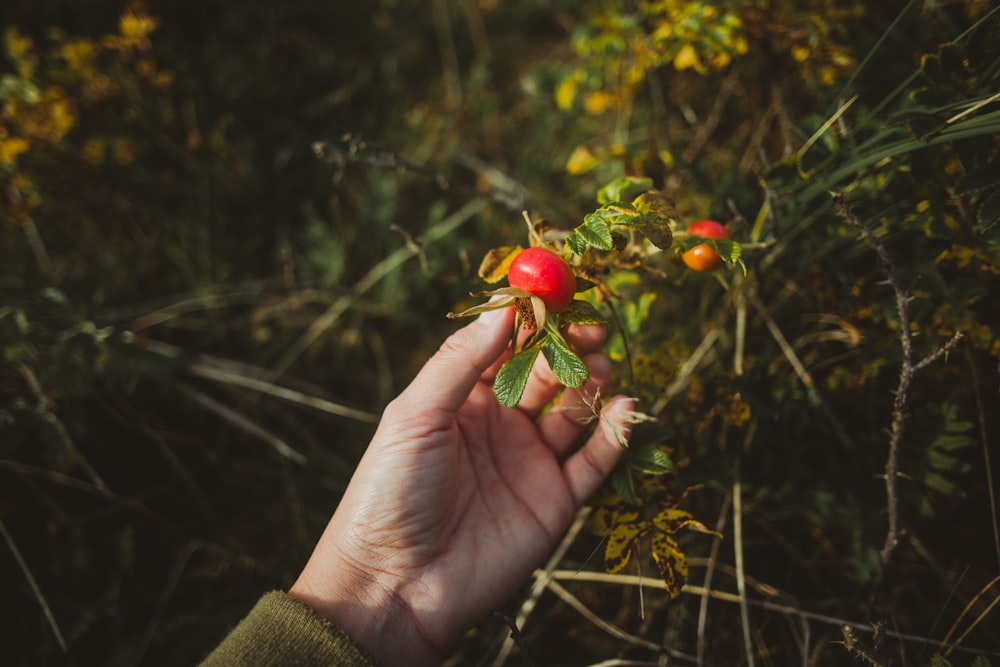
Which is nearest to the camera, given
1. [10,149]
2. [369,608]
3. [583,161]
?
[369,608]

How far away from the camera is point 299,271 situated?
2.47 meters

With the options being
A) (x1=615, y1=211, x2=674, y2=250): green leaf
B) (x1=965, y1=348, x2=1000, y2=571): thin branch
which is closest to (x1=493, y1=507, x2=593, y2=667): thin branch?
(x1=615, y1=211, x2=674, y2=250): green leaf

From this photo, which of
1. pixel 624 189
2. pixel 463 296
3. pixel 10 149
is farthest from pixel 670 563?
pixel 10 149

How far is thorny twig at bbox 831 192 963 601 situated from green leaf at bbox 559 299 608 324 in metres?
0.46

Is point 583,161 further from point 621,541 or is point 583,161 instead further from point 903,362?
point 621,541

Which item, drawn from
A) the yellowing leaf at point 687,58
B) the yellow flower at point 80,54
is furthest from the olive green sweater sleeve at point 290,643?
the yellow flower at point 80,54

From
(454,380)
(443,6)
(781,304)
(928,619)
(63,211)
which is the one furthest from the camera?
(443,6)

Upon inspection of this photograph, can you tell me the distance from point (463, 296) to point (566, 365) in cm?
133

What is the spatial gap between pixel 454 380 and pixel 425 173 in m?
0.66

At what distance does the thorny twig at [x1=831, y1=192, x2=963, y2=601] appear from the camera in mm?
937

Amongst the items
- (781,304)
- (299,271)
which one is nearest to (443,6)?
(299,271)

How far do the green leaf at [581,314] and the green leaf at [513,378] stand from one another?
0.28ft

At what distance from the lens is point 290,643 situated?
1158mm

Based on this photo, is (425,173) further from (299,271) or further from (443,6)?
(443,6)
